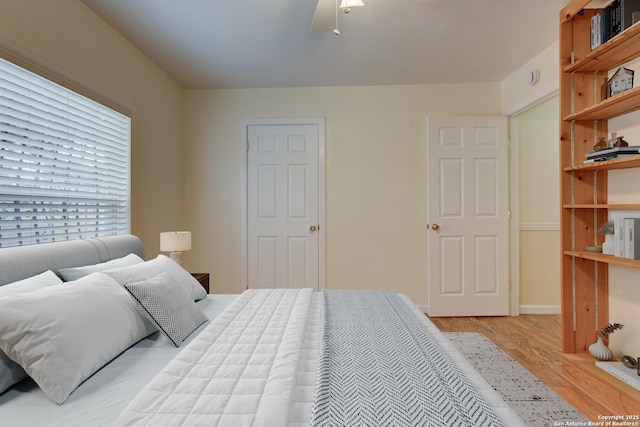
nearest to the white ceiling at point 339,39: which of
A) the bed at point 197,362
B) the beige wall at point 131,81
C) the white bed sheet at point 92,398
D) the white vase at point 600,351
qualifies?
the beige wall at point 131,81

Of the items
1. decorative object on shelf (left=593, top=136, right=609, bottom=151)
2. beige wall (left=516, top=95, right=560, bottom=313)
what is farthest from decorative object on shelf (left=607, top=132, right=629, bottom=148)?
beige wall (left=516, top=95, right=560, bottom=313)

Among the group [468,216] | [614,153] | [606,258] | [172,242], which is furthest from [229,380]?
[468,216]

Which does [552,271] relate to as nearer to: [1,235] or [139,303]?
[139,303]

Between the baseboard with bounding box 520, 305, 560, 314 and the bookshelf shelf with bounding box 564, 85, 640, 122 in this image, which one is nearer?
the bookshelf shelf with bounding box 564, 85, 640, 122

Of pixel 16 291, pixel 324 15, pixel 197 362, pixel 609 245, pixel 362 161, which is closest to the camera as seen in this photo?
pixel 197 362

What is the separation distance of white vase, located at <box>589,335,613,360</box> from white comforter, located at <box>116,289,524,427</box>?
1.56 m

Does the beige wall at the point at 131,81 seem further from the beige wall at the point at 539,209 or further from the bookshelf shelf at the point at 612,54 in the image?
the beige wall at the point at 539,209

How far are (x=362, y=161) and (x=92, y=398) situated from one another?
3130mm

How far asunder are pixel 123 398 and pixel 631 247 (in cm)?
271

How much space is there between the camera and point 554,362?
2.42 meters

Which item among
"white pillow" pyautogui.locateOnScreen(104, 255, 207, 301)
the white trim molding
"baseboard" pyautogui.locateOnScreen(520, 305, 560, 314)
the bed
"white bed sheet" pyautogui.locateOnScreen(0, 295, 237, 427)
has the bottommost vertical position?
"baseboard" pyautogui.locateOnScreen(520, 305, 560, 314)

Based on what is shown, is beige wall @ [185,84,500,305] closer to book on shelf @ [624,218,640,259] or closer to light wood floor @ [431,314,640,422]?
light wood floor @ [431,314,640,422]

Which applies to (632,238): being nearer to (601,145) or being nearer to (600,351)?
(601,145)

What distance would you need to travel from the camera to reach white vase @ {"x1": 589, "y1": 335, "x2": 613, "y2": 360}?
7.18 feet
